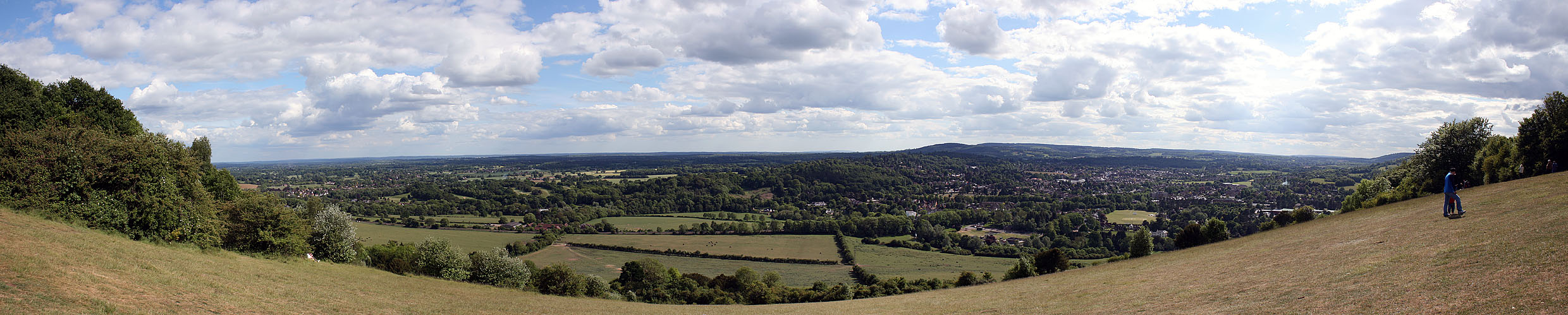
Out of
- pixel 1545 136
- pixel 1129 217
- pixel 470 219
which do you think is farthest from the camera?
pixel 470 219

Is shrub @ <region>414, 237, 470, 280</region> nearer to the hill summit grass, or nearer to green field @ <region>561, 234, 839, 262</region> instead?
the hill summit grass

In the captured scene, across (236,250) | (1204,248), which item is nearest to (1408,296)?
(1204,248)

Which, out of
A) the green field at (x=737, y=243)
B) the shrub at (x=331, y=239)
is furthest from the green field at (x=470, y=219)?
the shrub at (x=331, y=239)

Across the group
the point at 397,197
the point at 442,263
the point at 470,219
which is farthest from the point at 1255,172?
the point at 397,197

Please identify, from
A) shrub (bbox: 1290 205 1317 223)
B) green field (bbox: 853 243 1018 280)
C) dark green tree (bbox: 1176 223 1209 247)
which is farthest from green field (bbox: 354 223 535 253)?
shrub (bbox: 1290 205 1317 223)

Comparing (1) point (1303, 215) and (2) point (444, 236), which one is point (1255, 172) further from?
(2) point (444, 236)

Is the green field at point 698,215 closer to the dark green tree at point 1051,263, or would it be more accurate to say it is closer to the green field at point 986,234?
the green field at point 986,234

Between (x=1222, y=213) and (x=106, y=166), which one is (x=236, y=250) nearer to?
(x=106, y=166)

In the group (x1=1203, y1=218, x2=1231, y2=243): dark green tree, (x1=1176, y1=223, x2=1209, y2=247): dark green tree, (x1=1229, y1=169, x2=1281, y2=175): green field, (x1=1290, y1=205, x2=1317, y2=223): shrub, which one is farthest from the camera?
(x1=1229, y1=169, x2=1281, y2=175): green field
